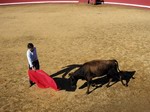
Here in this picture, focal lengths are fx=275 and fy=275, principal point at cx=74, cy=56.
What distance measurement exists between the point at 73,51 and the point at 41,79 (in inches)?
177

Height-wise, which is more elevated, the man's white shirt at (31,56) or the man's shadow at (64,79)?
the man's white shirt at (31,56)

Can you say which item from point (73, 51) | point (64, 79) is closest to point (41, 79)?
point (64, 79)

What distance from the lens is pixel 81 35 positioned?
17641mm

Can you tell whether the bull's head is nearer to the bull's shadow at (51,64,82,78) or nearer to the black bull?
the black bull

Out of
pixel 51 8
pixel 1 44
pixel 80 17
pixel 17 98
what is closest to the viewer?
pixel 17 98

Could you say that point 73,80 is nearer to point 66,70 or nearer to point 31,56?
point 31,56

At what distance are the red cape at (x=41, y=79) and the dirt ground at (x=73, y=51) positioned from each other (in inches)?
9.1

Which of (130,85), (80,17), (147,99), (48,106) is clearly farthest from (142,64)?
(80,17)

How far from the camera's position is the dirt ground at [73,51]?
378 inches

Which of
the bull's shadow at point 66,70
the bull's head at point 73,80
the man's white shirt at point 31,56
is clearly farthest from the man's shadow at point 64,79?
the man's white shirt at point 31,56

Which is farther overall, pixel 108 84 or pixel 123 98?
pixel 108 84

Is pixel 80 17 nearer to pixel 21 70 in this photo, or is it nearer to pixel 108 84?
pixel 21 70

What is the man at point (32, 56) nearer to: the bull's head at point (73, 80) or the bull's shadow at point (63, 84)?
the bull's shadow at point (63, 84)

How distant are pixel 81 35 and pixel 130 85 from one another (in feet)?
25.1
